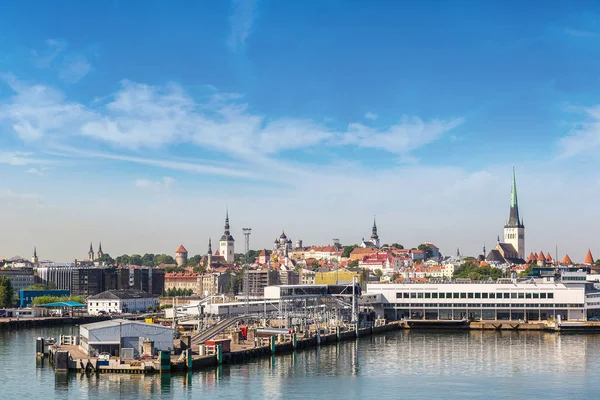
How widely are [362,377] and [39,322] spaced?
3843 centimetres

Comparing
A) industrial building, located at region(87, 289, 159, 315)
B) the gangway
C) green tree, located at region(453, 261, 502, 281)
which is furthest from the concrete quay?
green tree, located at region(453, 261, 502, 281)

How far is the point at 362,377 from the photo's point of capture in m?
32.9

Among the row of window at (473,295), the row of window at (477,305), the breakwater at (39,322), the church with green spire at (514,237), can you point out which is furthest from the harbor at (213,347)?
the church with green spire at (514,237)

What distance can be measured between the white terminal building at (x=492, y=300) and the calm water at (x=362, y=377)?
16089 mm

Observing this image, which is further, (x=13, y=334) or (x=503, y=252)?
(x=503, y=252)

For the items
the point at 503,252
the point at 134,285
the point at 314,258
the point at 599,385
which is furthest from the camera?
the point at 314,258

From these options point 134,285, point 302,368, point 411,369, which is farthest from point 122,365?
point 134,285

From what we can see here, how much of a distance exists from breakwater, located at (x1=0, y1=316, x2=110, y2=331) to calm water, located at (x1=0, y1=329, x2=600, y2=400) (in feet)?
61.0

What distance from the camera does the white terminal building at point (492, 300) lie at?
60.4m

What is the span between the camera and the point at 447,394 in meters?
28.9

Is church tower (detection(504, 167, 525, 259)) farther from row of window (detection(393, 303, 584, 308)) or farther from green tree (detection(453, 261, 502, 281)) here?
row of window (detection(393, 303, 584, 308))

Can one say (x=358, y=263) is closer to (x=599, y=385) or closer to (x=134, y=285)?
(x=134, y=285)

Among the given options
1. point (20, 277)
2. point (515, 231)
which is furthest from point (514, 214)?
point (20, 277)

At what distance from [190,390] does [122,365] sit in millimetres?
4097
